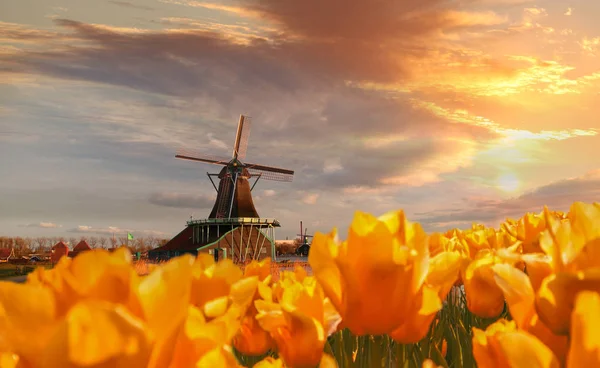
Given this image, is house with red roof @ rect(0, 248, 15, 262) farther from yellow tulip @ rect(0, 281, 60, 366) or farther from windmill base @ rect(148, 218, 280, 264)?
yellow tulip @ rect(0, 281, 60, 366)

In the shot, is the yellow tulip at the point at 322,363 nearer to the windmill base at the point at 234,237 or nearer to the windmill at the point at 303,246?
the windmill base at the point at 234,237

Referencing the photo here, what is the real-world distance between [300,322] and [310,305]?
0.10 metres

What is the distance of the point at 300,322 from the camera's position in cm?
169

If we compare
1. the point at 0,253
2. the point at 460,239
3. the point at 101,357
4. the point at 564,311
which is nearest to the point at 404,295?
the point at 564,311

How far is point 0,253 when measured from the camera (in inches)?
2307

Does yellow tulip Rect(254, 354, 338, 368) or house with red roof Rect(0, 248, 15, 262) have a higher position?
yellow tulip Rect(254, 354, 338, 368)

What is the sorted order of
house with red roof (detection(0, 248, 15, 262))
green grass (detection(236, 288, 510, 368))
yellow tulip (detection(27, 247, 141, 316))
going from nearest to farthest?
yellow tulip (detection(27, 247, 141, 316))
green grass (detection(236, 288, 510, 368))
house with red roof (detection(0, 248, 15, 262))

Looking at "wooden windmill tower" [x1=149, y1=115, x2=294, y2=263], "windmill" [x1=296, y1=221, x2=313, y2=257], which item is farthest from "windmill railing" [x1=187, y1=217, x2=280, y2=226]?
"windmill" [x1=296, y1=221, x2=313, y2=257]

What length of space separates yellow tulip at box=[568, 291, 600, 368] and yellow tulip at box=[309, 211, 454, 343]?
0.64 meters

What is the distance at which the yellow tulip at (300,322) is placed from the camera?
1.68 meters

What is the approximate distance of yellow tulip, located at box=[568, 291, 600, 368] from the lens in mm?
829

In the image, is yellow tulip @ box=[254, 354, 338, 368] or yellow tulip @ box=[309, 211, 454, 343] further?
yellow tulip @ box=[309, 211, 454, 343]

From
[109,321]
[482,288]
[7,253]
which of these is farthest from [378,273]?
[7,253]

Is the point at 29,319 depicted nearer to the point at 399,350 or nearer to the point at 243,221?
the point at 399,350
